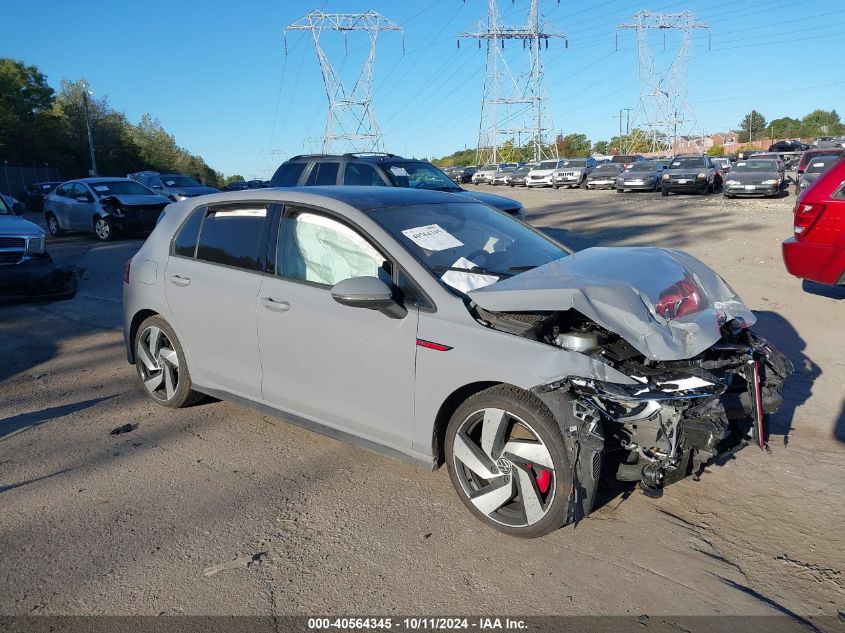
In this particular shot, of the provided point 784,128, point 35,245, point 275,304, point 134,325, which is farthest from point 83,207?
point 784,128

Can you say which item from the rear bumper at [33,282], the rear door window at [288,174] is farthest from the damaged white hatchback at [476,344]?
the rear door window at [288,174]

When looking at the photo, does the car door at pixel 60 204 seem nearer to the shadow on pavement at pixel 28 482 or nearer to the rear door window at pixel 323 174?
the rear door window at pixel 323 174

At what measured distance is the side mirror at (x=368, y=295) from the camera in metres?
3.60

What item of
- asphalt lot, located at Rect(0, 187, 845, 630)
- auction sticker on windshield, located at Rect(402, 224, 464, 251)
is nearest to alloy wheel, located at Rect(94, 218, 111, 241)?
asphalt lot, located at Rect(0, 187, 845, 630)

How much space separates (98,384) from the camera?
235 inches

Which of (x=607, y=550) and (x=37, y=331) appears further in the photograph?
(x=37, y=331)

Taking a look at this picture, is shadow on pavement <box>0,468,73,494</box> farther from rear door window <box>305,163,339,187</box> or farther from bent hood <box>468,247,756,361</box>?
rear door window <box>305,163,339,187</box>

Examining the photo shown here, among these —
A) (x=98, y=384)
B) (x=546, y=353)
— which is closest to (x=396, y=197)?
(x=546, y=353)

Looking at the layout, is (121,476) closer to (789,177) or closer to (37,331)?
(37,331)

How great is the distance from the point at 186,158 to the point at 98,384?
8379cm

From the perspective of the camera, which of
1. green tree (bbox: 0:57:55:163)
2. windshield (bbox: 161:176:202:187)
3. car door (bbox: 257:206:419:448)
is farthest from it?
green tree (bbox: 0:57:55:163)

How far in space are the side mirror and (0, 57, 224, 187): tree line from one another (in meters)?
54.8

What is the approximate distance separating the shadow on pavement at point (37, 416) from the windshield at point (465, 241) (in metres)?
3.08

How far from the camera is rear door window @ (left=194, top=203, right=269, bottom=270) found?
4.55m
